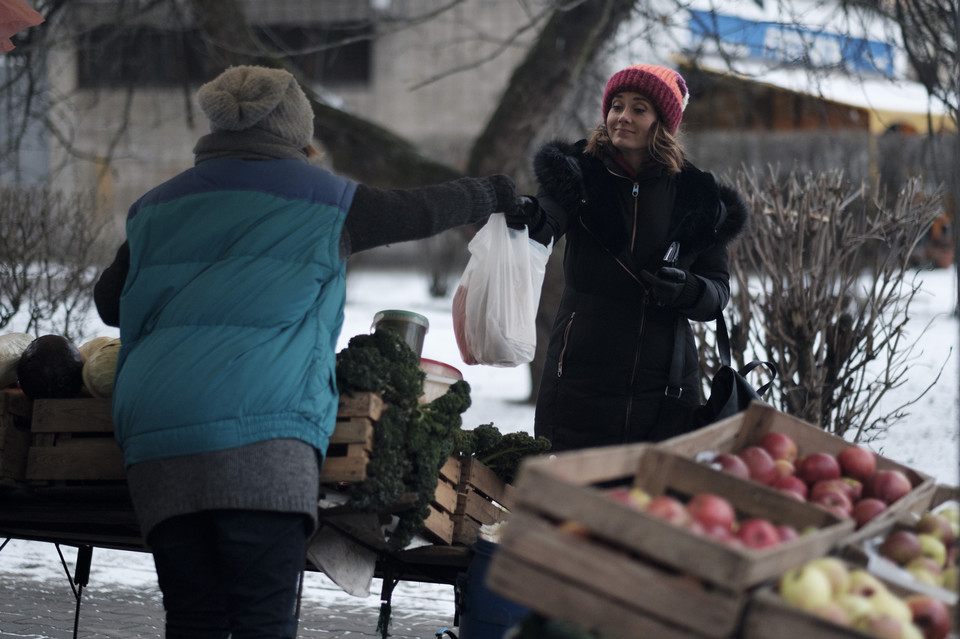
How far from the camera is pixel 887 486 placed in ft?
8.07

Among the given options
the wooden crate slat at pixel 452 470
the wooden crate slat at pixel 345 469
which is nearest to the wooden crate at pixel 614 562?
the wooden crate slat at pixel 345 469

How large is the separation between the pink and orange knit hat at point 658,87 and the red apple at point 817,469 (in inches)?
55.6

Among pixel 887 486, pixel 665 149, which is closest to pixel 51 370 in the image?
pixel 665 149

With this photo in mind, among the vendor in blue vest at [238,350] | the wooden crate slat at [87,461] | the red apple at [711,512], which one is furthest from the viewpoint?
the wooden crate slat at [87,461]

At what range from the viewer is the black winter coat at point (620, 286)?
11.4ft

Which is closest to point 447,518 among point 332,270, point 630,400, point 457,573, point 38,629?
point 457,573

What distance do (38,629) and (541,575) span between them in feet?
11.0

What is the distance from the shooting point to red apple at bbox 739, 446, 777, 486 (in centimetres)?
241

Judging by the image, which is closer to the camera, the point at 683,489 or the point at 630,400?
the point at 683,489

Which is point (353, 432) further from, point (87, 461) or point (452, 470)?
point (87, 461)

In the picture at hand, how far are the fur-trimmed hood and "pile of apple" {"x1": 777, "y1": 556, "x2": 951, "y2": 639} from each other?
5.29 feet

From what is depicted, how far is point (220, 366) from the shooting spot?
2.45 m

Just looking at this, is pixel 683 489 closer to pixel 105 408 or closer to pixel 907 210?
pixel 105 408

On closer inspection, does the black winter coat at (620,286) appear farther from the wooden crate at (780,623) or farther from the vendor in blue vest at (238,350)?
the wooden crate at (780,623)
